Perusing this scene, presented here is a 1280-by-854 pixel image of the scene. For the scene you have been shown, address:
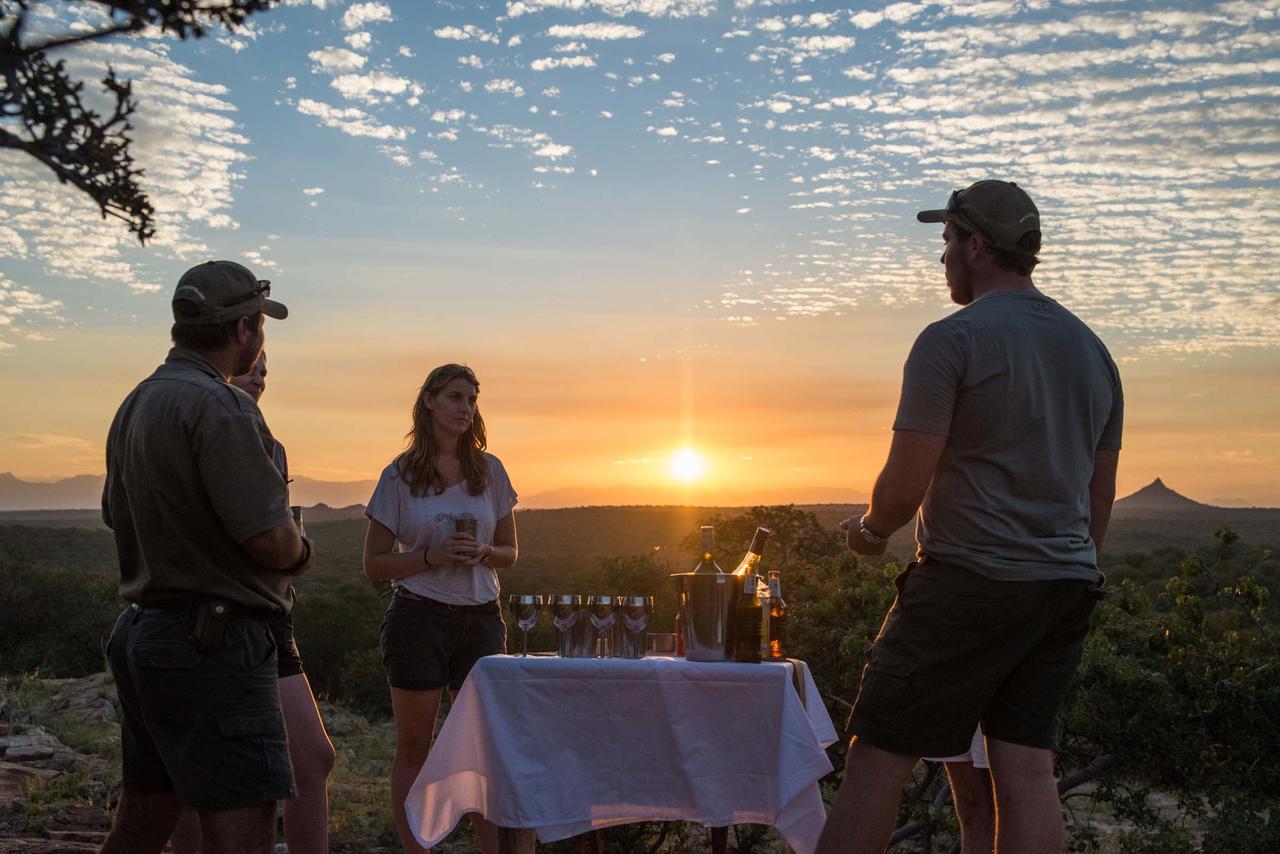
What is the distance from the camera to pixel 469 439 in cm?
505

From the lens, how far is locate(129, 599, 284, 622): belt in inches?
112

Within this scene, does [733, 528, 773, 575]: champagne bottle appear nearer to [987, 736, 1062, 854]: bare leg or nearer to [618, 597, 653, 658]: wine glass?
[618, 597, 653, 658]: wine glass

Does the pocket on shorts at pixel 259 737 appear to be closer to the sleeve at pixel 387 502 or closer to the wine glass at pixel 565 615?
the wine glass at pixel 565 615

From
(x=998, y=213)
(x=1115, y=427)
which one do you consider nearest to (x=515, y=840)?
(x=1115, y=427)

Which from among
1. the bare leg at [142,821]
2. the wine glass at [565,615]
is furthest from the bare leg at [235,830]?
the wine glass at [565,615]

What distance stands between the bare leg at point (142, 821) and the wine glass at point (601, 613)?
152cm

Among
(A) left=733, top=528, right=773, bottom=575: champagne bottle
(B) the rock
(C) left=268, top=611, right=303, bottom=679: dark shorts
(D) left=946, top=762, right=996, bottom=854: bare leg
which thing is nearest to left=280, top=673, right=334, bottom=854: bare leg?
(C) left=268, top=611, right=303, bottom=679: dark shorts

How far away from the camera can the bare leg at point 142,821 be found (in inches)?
119

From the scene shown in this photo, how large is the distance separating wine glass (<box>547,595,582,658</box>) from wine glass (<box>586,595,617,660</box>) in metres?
0.04

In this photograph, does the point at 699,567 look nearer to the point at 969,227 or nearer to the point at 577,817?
the point at 577,817

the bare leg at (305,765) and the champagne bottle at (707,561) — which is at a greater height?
the champagne bottle at (707,561)

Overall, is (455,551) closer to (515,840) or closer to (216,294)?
(515,840)

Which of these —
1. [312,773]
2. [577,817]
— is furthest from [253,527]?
[577,817]

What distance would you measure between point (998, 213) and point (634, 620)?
1.82 metres
